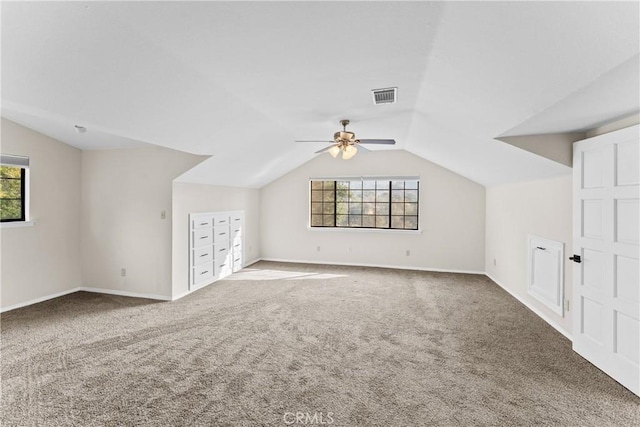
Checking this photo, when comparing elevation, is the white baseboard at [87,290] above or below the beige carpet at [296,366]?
above

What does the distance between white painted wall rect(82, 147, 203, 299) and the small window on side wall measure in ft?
2.32

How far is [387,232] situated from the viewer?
6.36 metres

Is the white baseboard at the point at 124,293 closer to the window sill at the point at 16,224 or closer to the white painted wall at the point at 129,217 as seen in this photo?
the white painted wall at the point at 129,217

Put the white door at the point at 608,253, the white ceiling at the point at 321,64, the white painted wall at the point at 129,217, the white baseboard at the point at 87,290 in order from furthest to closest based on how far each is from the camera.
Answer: the white painted wall at the point at 129,217, the white baseboard at the point at 87,290, the white door at the point at 608,253, the white ceiling at the point at 321,64

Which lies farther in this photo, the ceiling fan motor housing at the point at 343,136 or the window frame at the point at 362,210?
the window frame at the point at 362,210

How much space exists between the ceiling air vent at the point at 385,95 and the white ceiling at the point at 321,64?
7cm

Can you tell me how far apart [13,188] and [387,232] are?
6.16 metres

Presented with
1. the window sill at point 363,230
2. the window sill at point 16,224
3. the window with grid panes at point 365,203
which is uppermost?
the window with grid panes at point 365,203

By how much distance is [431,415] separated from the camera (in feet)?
6.45

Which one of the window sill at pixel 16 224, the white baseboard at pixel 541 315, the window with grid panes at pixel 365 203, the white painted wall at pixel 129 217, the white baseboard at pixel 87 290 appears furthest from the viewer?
the window with grid panes at pixel 365 203

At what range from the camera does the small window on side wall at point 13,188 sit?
3.78 meters

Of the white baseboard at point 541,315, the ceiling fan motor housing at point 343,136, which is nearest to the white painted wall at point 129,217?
the ceiling fan motor housing at point 343,136

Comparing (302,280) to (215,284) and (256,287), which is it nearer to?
(256,287)

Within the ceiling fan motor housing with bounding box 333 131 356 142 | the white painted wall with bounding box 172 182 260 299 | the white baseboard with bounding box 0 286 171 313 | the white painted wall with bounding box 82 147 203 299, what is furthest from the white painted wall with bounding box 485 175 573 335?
the white baseboard with bounding box 0 286 171 313
